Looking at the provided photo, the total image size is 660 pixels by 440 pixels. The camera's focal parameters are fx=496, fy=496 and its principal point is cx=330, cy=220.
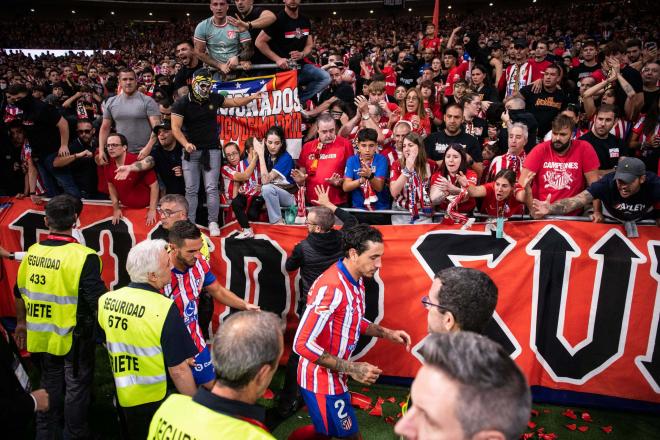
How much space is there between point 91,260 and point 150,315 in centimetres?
127

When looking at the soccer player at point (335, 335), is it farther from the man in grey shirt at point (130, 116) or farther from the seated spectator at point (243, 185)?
the man in grey shirt at point (130, 116)

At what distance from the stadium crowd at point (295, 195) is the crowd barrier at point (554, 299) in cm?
30

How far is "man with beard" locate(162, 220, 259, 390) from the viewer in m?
4.15

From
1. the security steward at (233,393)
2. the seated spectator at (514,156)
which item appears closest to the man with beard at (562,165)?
the seated spectator at (514,156)

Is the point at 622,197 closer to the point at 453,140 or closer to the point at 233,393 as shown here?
the point at 453,140

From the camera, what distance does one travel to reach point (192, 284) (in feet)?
14.8

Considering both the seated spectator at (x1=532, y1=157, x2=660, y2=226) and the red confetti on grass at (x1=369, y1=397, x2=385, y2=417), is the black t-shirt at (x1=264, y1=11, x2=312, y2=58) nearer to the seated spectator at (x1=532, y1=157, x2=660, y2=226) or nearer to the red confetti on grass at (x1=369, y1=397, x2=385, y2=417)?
the seated spectator at (x1=532, y1=157, x2=660, y2=226)

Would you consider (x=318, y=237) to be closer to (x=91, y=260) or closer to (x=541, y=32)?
(x=91, y=260)

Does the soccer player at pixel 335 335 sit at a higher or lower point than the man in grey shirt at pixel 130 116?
lower

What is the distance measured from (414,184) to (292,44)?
352 cm

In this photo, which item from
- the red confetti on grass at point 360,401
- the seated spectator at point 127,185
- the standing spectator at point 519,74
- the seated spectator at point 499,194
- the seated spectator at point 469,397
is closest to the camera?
the seated spectator at point 469,397

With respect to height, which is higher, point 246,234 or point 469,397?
point 469,397

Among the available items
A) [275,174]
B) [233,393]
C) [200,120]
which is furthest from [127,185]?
[233,393]

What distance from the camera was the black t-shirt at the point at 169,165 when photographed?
634 cm
